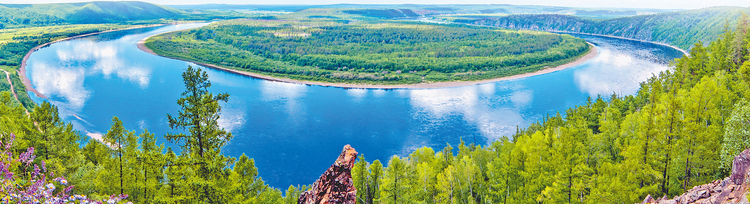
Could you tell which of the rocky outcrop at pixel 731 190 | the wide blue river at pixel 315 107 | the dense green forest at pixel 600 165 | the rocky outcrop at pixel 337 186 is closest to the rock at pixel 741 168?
the rocky outcrop at pixel 731 190

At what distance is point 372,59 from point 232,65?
4032cm

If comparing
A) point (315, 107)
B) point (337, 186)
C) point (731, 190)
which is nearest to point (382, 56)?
point (315, 107)

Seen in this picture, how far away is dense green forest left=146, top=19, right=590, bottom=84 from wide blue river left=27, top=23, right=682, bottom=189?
9.71m

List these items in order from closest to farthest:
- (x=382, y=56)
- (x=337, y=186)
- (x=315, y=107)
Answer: (x=337, y=186)
(x=315, y=107)
(x=382, y=56)

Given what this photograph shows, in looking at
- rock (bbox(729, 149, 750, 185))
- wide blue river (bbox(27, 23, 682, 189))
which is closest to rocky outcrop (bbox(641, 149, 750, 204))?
rock (bbox(729, 149, 750, 185))

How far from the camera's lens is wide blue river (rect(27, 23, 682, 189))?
60.2 meters

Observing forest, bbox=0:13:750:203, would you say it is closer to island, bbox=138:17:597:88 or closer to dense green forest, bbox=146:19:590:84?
island, bbox=138:17:597:88

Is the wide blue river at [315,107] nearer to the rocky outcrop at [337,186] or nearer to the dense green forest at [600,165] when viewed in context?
the dense green forest at [600,165]

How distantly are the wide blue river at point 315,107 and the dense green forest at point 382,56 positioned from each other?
9705 mm

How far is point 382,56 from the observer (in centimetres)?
13700

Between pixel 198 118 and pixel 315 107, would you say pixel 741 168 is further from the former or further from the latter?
pixel 315 107

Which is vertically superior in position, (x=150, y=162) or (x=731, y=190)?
(x=731, y=190)

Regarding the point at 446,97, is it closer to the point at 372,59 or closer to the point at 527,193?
the point at 372,59

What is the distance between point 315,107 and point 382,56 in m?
59.4
